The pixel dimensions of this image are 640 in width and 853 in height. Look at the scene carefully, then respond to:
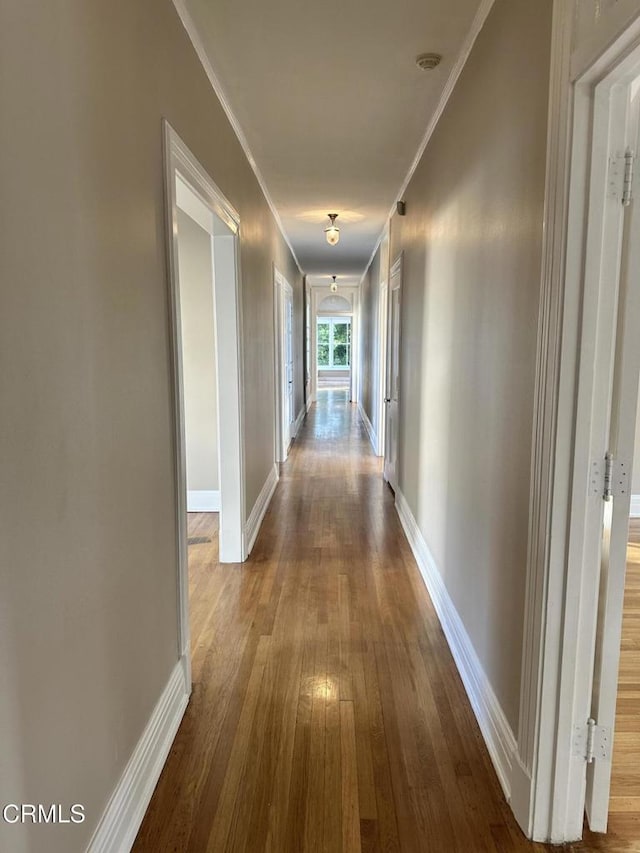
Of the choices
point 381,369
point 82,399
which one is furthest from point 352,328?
point 82,399

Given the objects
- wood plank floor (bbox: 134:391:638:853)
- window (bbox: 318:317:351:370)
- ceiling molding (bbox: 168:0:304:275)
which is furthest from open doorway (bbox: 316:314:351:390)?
wood plank floor (bbox: 134:391:638:853)

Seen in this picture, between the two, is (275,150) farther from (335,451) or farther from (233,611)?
(335,451)

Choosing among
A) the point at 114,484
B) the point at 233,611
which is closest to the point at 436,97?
the point at 114,484

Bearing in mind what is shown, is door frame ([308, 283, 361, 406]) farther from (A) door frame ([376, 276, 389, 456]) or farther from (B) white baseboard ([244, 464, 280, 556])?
(B) white baseboard ([244, 464, 280, 556])

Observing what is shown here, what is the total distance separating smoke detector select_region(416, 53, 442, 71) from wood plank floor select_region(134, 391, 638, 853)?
2.69 metres

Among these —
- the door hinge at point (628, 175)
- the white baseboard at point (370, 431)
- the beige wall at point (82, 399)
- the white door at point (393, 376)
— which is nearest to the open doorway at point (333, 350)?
the white baseboard at point (370, 431)

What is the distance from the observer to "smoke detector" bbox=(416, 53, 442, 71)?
97.3 inches

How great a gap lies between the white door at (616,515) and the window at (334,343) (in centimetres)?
1768

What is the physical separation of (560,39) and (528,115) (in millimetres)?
270

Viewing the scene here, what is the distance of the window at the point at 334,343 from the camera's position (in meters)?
19.2

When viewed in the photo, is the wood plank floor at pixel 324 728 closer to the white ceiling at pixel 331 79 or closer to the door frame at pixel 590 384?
the door frame at pixel 590 384

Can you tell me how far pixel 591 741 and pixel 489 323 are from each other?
1375 mm

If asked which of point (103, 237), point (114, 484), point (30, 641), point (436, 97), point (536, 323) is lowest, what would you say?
point (30, 641)

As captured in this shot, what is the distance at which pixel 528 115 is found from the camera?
Result: 1672 mm
